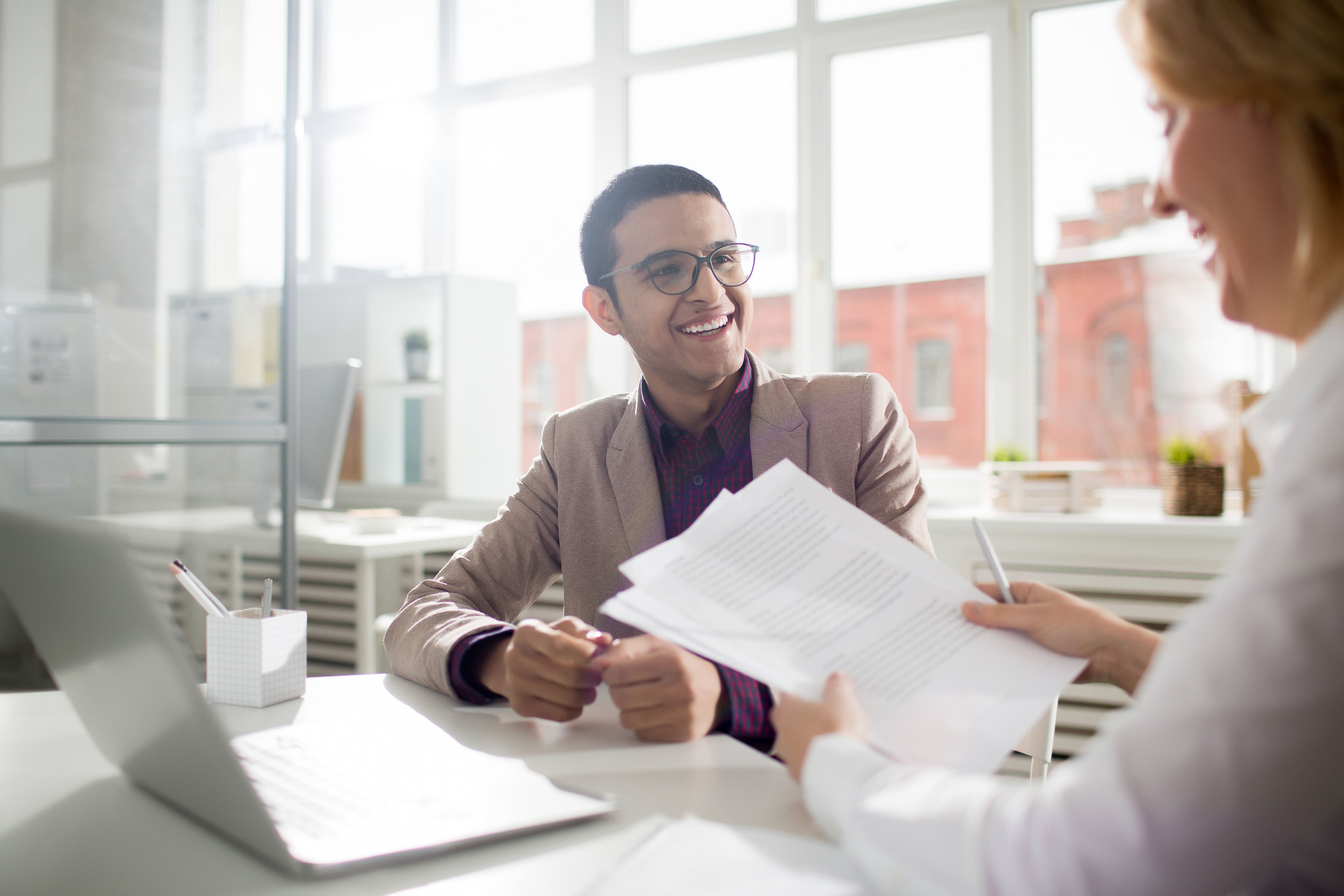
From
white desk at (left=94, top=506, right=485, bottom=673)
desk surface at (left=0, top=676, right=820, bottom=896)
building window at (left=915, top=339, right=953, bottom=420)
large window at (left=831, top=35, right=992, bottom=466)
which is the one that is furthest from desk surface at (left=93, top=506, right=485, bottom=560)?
building window at (left=915, top=339, right=953, bottom=420)

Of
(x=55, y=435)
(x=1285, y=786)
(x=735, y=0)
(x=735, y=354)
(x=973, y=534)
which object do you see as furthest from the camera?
(x=735, y=0)

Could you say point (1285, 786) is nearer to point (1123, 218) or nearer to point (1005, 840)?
point (1005, 840)

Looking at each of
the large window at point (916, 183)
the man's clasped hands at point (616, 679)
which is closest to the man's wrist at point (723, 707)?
the man's clasped hands at point (616, 679)

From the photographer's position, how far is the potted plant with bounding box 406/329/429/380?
154 inches

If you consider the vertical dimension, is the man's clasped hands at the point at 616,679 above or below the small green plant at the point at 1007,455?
below

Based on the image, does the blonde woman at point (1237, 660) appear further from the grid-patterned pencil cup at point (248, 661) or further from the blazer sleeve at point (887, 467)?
the blazer sleeve at point (887, 467)

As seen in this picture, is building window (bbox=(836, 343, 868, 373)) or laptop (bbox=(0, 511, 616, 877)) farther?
building window (bbox=(836, 343, 868, 373))

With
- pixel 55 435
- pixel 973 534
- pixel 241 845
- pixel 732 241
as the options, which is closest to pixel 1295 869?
pixel 241 845

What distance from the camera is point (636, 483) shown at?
4.91 feet

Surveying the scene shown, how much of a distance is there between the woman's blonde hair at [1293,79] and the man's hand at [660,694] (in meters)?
0.58

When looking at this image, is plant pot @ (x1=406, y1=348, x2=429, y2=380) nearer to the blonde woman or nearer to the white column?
the white column

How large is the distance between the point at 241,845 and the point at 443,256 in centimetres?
395

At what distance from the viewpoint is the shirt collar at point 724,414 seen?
154 cm

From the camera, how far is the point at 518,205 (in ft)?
13.7
